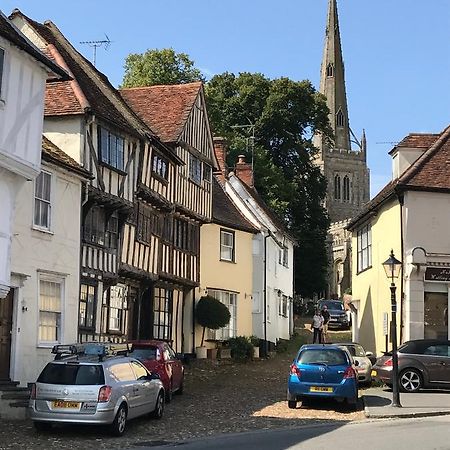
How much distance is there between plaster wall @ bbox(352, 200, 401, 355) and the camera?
29234 millimetres

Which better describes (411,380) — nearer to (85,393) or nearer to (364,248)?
(85,393)

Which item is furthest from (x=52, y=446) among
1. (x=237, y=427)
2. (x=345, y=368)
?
(x=345, y=368)

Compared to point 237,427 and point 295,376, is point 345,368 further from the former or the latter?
point 237,427

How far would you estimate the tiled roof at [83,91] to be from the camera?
A: 23.1 metres

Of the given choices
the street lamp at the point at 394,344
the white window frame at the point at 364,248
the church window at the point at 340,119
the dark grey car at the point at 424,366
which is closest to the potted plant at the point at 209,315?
the white window frame at the point at 364,248

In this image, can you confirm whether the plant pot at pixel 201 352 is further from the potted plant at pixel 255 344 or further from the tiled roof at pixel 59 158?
the tiled roof at pixel 59 158

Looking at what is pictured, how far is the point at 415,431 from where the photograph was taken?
636 inches

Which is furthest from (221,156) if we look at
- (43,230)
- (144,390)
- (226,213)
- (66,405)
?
(66,405)

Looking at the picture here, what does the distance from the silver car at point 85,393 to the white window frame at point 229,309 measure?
18.7 meters

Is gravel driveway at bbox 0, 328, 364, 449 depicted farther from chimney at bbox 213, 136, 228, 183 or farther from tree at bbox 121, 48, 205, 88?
tree at bbox 121, 48, 205, 88

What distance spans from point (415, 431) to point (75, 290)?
10.0m

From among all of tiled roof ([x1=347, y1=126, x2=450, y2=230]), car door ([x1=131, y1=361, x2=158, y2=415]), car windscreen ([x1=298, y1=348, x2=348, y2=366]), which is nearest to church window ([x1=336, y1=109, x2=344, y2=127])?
tiled roof ([x1=347, y1=126, x2=450, y2=230])

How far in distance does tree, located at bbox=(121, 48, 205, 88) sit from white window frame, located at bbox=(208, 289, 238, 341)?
66.8 feet

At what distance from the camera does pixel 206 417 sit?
61.5 ft
